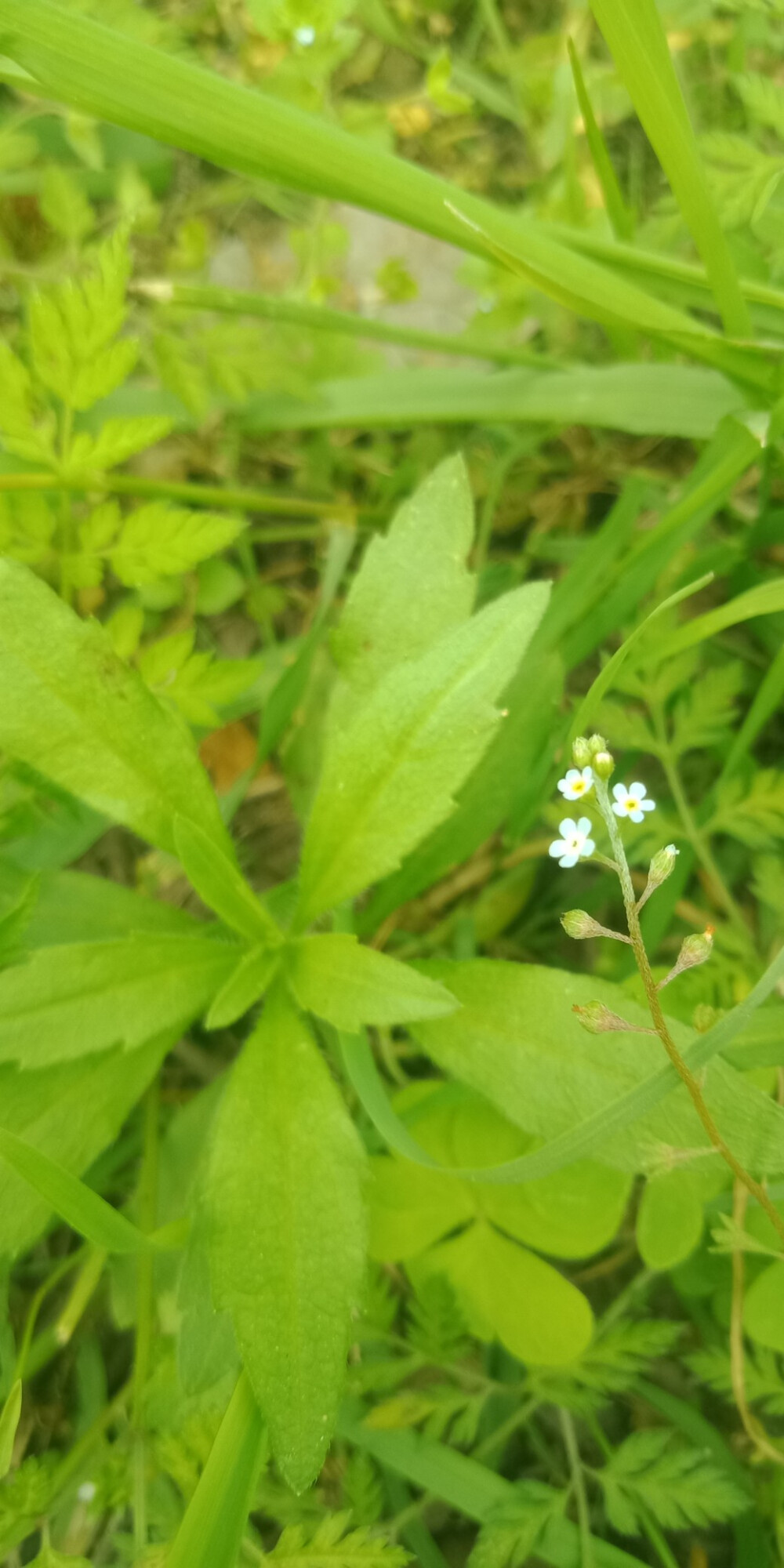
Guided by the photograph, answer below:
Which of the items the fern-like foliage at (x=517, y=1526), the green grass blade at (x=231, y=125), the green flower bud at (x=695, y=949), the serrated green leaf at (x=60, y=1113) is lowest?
the fern-like foliage at (x=517, y=1526)

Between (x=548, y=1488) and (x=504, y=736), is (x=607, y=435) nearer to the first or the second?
(x=504, y=736)

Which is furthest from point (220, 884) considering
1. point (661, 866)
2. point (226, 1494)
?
point (226, 1494)

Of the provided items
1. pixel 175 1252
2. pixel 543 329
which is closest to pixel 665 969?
pixel 175 1252

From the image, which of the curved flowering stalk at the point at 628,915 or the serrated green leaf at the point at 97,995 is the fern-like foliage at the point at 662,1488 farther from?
the serrated green leaf at the point at 97,995

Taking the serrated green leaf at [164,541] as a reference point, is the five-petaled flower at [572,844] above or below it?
below

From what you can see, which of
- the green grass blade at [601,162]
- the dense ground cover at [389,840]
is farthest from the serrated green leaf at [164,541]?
the green grass blade at [601,162]

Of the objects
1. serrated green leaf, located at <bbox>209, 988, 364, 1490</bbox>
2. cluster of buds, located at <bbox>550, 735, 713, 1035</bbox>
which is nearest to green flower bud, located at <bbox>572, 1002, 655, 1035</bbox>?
cluster of buds, located at <bbox>550, 735, 713, 1035</bbox>
